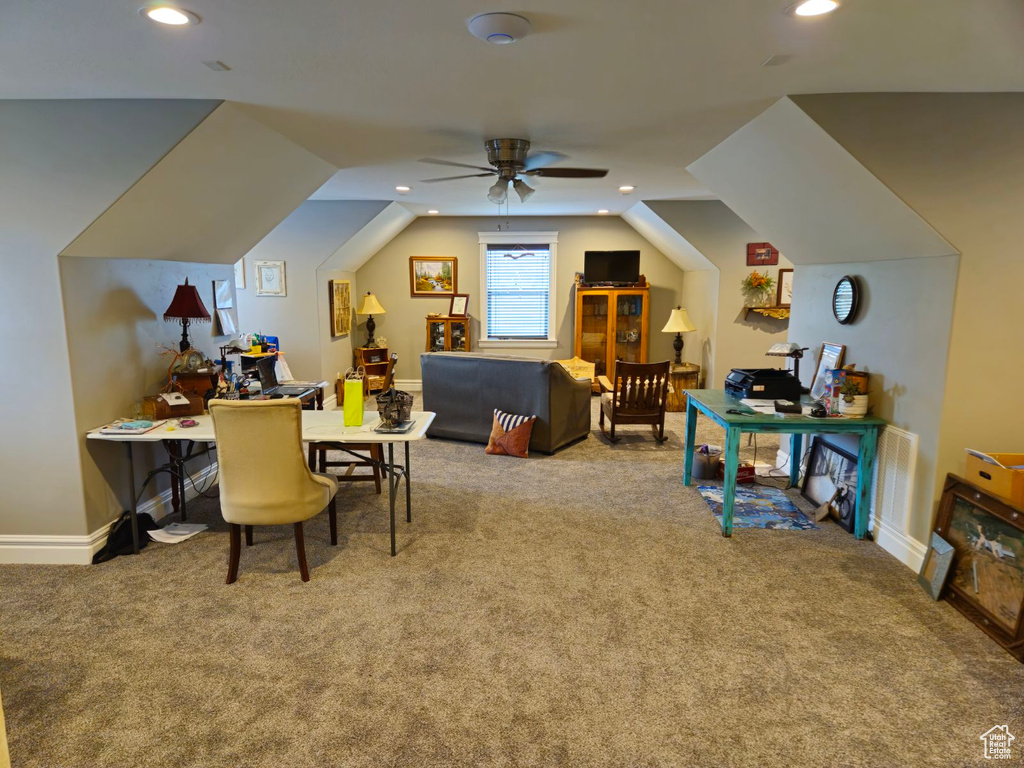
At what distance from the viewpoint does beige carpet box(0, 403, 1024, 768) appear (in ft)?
6.64

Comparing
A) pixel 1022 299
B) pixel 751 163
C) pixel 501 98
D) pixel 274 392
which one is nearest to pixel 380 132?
pixel 501 98

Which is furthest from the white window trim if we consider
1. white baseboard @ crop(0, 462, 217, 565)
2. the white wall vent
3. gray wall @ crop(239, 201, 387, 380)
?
white baseboard @ crop(0, 462, 217, 565)

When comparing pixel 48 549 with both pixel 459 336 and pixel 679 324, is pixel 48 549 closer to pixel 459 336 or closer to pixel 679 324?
pixel 459 336

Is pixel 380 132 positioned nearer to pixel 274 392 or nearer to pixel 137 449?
pixel 274 392

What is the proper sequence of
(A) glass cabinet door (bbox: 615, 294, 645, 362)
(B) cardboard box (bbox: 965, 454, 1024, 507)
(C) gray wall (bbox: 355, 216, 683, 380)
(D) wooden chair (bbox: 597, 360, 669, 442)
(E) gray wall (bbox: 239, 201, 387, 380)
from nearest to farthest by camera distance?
(B) cardboard box (bbox: 965, 454, 1024, 507)
(D) wooden chair (bbox: 597, 360, 669, 442)
(E) gray wall (bbox: 239, 201, 387, 380)
(A) glass cabinet door (bbox: 615, 294, 645, 362)
(C) gray wall (bbox: 355, 216, 683, 380)

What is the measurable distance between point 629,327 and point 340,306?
12.6 feet

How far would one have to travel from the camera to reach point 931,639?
260 cm

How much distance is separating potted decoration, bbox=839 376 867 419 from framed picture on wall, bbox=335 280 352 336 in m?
5.50

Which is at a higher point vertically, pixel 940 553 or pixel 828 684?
pixel 940 553

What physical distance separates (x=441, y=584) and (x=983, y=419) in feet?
9.54

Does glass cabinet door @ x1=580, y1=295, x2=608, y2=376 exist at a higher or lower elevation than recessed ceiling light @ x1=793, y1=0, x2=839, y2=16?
lower

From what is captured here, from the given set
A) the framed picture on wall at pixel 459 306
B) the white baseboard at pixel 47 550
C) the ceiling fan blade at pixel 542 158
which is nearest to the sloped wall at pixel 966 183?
the ceiling fan blade at pixel 542 158

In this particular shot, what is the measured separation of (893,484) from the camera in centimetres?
342

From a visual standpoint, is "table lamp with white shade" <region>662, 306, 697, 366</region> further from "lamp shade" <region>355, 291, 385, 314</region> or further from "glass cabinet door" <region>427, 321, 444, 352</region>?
"lamp shade" <region>355, 291, 385, 314</region>
